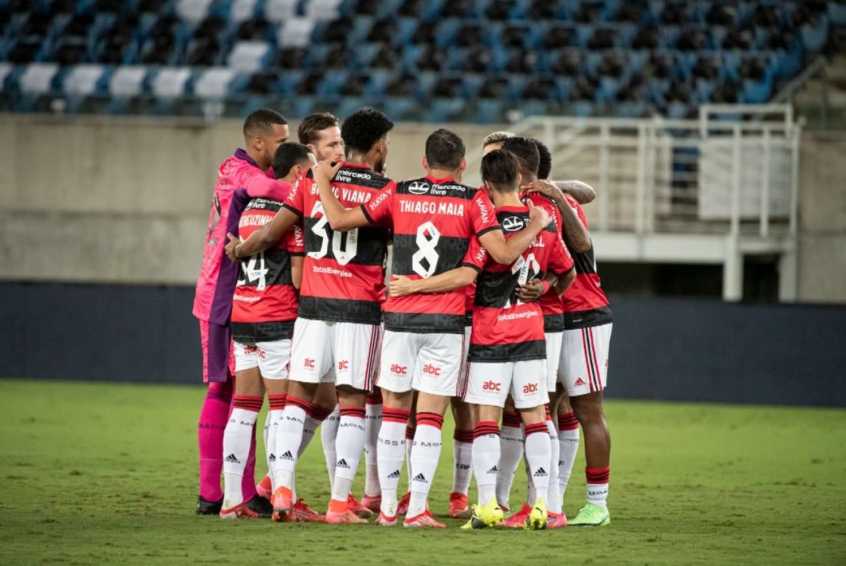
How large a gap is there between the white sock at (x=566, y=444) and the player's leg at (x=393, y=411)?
103cm

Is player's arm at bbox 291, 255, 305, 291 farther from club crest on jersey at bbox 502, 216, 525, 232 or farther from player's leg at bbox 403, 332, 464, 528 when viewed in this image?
→ club crest on jersey at bbox 502, 216, 525, 232

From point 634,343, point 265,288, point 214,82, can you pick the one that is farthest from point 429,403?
point 214,82

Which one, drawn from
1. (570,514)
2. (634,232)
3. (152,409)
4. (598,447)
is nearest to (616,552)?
(598,447)

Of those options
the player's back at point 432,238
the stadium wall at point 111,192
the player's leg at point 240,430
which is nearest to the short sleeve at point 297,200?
the player's back at point 432,238

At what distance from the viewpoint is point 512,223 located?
21.9ft

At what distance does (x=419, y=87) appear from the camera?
60.6 feet

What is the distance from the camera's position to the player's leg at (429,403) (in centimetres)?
664

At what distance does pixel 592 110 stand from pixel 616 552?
11.8 metres

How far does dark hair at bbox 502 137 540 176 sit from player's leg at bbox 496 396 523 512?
1.28m

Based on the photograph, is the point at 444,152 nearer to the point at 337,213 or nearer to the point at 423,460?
the point at 337,213

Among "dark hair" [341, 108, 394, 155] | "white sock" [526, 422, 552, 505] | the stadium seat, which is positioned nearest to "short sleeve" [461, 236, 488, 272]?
"dark hair" [341, 108, 394, 155]

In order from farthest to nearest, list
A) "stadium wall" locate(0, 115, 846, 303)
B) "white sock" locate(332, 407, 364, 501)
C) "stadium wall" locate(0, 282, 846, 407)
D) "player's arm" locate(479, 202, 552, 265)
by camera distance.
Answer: "stadium wall" locate(0, 115, 846, 303) → "stadium wall" locate(0, 282, 846, 407) → "white sock" locate(332, 407, 364, 501) → "player's arm" locate(479, 202, 552, 265)

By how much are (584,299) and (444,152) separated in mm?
1188

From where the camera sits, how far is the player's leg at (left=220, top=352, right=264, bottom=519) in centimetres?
700
